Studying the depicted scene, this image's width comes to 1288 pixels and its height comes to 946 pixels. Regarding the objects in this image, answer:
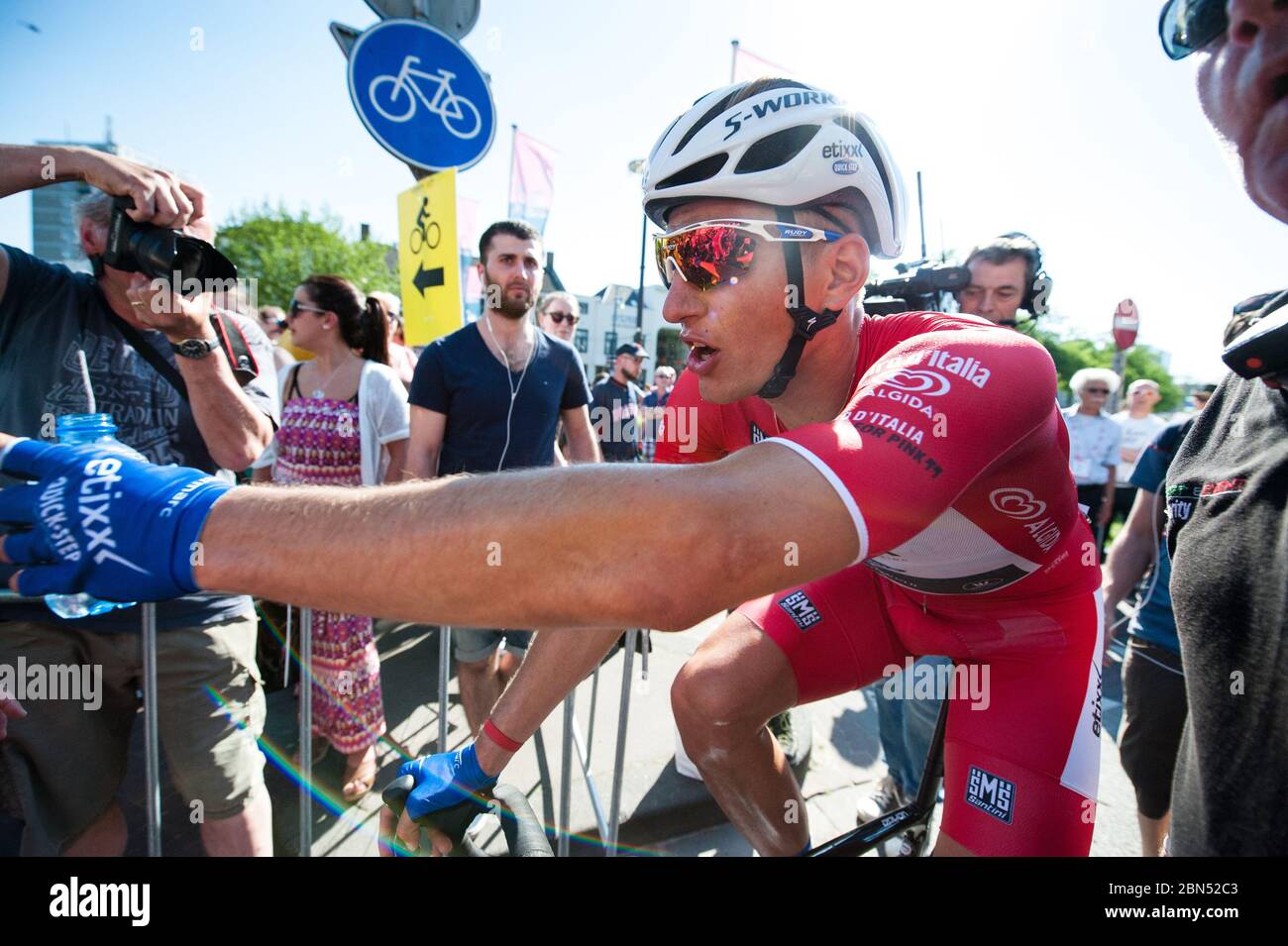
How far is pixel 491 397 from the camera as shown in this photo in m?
3.39

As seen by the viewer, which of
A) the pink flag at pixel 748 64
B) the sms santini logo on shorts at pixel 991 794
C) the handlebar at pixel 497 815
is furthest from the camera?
the pink flag at pixel 748 64

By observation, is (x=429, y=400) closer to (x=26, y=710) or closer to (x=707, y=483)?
(x=26, y=710)

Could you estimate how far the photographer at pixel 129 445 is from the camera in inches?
75.1

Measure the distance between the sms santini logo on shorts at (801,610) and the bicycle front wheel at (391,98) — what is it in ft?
11.8

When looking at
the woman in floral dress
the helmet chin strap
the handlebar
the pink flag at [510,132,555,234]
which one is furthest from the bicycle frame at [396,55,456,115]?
the pink flag at [510,132,555,234]

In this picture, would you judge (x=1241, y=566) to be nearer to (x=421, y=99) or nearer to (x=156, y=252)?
(x=156, y=252)

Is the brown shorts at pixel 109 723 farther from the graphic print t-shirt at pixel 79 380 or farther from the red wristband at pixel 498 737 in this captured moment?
the red wristband at pixel 498 737

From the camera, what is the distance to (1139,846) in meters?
3.08

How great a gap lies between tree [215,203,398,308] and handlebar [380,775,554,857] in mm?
41828

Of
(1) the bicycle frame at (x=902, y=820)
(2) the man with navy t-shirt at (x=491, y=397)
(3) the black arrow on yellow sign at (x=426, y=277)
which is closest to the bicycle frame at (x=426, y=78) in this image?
(2) the man with navy t-shirt at (x=491, y=397)

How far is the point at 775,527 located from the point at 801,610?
1.33 m

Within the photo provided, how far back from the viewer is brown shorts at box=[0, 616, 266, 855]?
1935 millimetres
